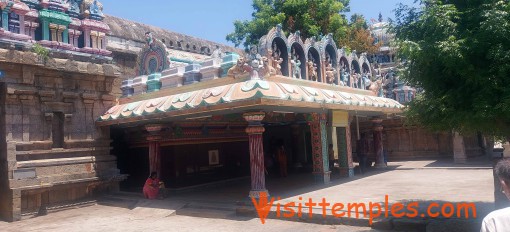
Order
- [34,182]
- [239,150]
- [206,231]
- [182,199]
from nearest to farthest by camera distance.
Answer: [206,231]
[34,182]
[182,199]
[239,150]

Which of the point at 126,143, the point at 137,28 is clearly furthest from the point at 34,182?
the point at 137,28

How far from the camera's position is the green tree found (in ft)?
70.4

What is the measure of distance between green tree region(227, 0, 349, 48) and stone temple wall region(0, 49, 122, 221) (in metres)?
11.0

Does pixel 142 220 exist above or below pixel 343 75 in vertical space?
below

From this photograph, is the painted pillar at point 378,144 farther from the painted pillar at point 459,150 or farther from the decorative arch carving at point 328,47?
the decorative arch carving at point 328,47

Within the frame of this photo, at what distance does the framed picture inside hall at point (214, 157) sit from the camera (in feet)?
49.0

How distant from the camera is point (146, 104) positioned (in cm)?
1175

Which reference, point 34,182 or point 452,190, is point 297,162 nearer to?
point 452,190

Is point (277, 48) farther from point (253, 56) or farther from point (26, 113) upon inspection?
point (26, 113)

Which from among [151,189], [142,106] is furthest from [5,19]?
[151,189]

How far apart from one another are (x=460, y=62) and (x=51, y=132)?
10.6 metres

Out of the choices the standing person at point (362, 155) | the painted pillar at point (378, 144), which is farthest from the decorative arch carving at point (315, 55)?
the painted pillar at point (378, 144)

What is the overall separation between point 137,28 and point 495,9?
69.0 feet

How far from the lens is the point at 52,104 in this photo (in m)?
11.5
